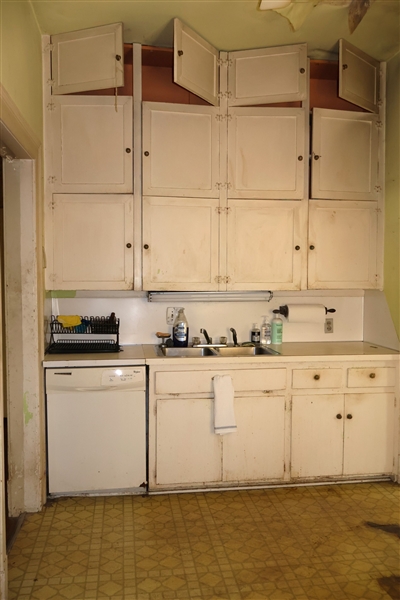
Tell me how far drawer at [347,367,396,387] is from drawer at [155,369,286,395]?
47cm

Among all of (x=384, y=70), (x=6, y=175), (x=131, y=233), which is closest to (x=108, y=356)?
(x=131, y=233)

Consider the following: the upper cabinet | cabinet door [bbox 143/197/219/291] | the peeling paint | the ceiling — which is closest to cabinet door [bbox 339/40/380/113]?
the ceiling

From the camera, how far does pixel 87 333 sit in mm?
3162

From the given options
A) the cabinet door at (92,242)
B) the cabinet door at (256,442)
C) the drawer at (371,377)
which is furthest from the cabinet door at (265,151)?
the cabinet door at (256,442)

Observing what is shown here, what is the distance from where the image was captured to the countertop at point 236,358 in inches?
111

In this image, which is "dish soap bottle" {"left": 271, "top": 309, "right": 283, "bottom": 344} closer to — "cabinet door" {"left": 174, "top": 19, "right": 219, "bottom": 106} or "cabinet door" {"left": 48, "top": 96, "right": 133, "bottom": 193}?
"cabinet door" {"left": 48, "top": 96, "right": 133, "bottom": 193}

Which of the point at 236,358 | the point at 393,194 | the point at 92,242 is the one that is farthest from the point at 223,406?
the point at 393,194

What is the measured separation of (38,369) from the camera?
8.91 feet

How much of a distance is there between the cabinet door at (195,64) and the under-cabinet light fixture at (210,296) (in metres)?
1.28

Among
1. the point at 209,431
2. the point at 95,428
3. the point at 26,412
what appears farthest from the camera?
the point at 209,431

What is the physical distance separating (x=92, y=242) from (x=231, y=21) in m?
1.57

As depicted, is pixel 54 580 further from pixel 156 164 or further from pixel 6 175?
pixel 156 164

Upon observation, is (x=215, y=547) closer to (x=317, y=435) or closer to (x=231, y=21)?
(x=317, y=435)

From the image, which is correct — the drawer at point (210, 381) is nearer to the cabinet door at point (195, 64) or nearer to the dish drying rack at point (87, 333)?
the dish drying rack at point (87, 333)
